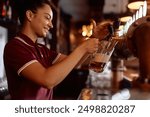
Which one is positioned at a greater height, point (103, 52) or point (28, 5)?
point (28, 5)

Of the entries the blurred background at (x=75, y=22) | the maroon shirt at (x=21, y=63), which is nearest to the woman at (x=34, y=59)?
the maroon shirt at (x=21, y=63)

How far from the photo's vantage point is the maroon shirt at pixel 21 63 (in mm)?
734

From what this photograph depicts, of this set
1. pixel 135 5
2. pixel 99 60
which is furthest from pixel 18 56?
pixel 135 5

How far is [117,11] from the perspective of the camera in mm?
1183

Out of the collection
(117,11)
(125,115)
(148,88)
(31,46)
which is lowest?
(125,115)

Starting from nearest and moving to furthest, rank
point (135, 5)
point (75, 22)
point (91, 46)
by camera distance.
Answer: point (91, 46)
point (135, 5)
point (75, 22)

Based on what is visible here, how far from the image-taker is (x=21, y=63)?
727 millimetres

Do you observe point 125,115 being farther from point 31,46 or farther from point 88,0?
point 88,0

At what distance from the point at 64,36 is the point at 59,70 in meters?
2.10

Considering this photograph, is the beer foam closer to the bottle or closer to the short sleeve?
the bottle

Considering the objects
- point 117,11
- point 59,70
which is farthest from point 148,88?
point 117,11

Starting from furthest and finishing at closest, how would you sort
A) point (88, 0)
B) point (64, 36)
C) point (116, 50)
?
1. point (64, 36)
2. point (88, 0)
3. point (116, 50)

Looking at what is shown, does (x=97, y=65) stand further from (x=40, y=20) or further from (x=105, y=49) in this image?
(x=40, y=20)

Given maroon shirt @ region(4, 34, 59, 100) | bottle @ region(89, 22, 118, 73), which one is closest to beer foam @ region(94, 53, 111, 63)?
bottle @ region(89, 22, 118, 73)
